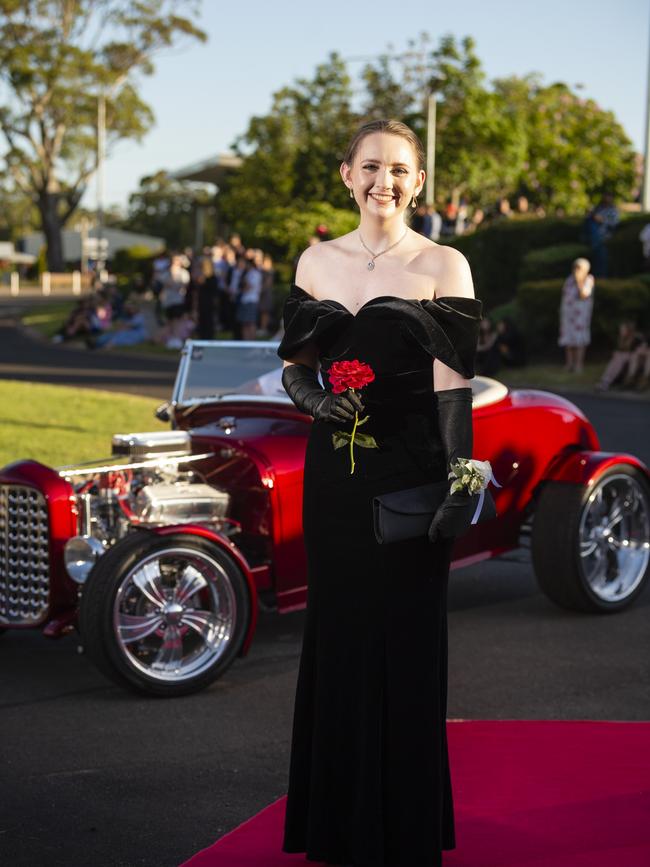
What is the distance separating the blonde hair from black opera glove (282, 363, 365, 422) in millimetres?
624

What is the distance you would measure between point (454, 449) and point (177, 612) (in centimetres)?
233

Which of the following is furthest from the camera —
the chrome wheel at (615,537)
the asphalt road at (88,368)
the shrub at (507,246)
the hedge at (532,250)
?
the shrub at (507,246)

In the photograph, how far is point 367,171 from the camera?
3.67 meters

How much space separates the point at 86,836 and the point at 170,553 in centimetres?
158

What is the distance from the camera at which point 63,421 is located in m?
14.6

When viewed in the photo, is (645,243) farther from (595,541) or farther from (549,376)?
(595,541)

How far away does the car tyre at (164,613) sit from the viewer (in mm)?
5355

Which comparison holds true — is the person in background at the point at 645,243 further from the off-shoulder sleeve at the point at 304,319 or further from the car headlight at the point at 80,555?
the off-shoulder sleeve at the point at 304,319

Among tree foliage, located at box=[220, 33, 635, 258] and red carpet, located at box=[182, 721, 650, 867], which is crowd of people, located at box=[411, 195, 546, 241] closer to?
tree foliage, located at box=[220, 33, 635, 258]

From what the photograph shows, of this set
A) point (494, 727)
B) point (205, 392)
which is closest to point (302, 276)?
point (494, 727)

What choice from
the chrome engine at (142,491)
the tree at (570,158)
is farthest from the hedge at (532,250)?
the chrome engine at (142,491)

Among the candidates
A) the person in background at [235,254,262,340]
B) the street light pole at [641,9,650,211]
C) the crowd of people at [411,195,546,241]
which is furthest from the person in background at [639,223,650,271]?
the person in background at [235,254,262,340]

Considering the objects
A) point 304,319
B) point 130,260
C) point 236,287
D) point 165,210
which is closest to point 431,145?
point 236,287

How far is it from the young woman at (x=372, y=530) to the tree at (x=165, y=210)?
258 feet
